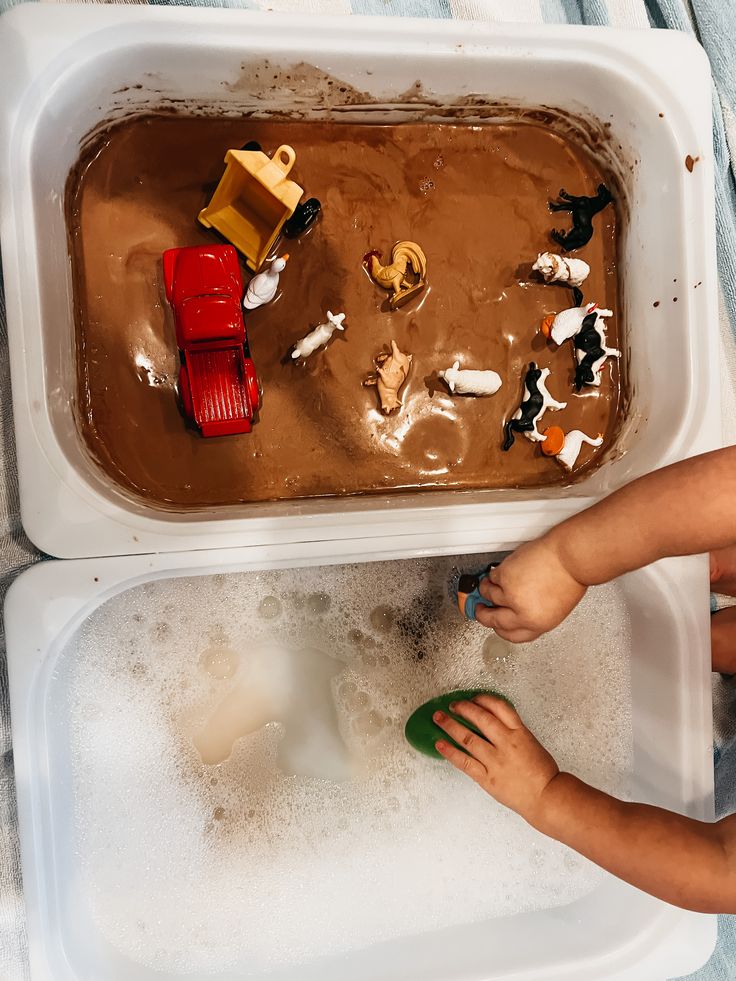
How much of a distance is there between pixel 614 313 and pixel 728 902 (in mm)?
685

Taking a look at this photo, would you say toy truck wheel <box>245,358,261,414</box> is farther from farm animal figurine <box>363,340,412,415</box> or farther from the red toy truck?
farm animal figurine <box>363,340,412,415</box>

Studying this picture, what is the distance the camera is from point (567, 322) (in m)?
0.86

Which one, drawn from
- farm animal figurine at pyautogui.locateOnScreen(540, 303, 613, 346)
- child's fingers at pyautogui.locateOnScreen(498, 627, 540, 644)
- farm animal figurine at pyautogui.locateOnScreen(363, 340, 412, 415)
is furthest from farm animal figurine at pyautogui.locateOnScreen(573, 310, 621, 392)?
child's fingers at pyautogui.locateOnScreen(498, 627, 540, 644)

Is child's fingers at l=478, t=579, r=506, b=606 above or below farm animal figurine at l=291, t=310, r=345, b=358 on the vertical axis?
below

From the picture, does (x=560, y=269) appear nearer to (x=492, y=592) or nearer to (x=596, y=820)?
(x=492, y=592)

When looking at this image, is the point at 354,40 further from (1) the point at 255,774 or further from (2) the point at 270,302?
(1) the point at 255,774

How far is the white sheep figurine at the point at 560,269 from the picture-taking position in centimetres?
85

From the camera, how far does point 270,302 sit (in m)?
0.85

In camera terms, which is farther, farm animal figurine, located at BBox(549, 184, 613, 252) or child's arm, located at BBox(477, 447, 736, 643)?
farm animal figurine, located at BBox(549, 184, 613, 252)

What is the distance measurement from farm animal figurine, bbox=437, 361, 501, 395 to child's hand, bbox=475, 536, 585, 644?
7.8 inches

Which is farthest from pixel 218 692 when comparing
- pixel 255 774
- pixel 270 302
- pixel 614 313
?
pixel 614 313

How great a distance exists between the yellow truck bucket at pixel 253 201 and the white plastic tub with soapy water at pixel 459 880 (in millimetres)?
364

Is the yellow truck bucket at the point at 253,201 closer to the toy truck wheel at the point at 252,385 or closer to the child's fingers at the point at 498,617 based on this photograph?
the toy truck wheel at the point at 252,385

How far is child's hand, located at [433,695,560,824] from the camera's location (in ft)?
2.71
